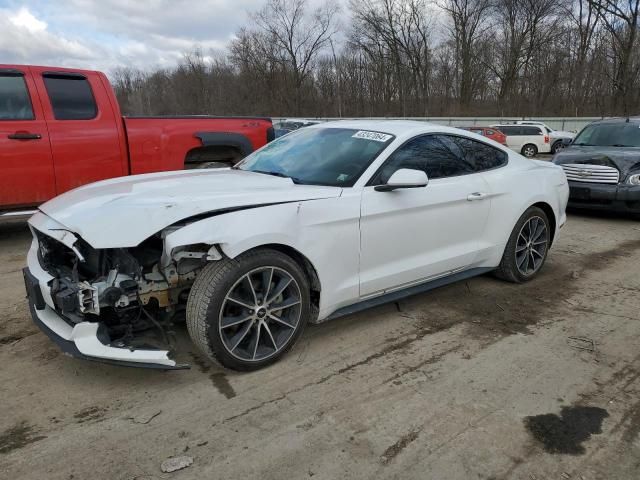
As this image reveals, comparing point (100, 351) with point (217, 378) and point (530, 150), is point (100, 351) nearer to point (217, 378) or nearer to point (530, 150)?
point (217, 378)

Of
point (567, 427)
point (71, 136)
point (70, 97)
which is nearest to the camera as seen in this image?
point (567, 427)

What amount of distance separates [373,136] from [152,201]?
1.80m

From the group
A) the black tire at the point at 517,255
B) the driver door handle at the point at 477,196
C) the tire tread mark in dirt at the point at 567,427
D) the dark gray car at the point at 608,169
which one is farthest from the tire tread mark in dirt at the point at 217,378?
the dark gray car at the point at 608,169

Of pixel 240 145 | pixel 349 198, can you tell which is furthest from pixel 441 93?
pixel 349 198

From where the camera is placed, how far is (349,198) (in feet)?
11.5

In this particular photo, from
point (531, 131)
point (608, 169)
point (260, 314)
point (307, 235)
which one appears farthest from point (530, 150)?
point (260, 314)

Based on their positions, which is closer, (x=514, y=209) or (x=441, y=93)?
(x=514, y=209)

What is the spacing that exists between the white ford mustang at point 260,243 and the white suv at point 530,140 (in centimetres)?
2138

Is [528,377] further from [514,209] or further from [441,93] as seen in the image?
[441,93]

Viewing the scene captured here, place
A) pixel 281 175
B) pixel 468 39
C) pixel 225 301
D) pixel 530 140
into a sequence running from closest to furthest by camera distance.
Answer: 1. pixel 225 301
2. pixel 281 175
3. pixel 530 140
4. pixel 468 39

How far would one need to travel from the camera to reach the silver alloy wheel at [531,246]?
4996 mm

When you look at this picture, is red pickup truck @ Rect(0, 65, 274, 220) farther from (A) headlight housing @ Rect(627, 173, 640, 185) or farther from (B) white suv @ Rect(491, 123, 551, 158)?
(B) white suv @ Rect(491, 123, 551, 158)

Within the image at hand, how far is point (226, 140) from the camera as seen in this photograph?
6.98m

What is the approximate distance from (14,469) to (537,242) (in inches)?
185
